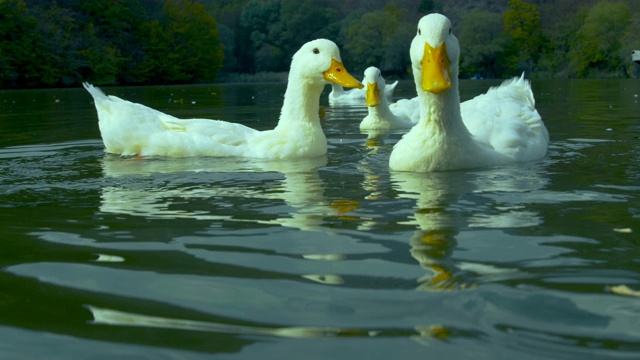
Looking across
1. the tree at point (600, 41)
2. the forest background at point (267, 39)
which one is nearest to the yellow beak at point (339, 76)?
the forest background at point (267, 39)

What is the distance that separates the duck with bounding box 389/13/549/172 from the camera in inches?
216

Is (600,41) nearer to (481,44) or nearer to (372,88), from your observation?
(481,44)

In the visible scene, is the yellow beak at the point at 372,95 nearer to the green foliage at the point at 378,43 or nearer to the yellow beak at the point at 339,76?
the yellow beak at the point at 339,76

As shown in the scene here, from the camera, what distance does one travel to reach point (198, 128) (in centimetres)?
747

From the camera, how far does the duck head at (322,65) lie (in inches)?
296

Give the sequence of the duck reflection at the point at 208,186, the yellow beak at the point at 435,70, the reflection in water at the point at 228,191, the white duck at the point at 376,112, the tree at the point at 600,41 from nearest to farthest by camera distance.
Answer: the reflection in water at the point at 228,191
the duck reflection at the point at 208,186
the yellow beak at the point at 435,70
the white duck at the point at 376,112
the tree at the point at 600,41

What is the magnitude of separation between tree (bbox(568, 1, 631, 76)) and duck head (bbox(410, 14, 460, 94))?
65.2 meters

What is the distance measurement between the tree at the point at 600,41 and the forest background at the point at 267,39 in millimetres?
90

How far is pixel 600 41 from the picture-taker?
70562 millimetres

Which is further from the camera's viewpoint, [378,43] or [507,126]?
[378,43]

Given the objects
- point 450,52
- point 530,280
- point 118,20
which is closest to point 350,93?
point 450,52

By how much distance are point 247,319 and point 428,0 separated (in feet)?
361

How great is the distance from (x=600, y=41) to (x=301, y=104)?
68.0 m

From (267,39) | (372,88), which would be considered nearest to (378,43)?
(267,39)
